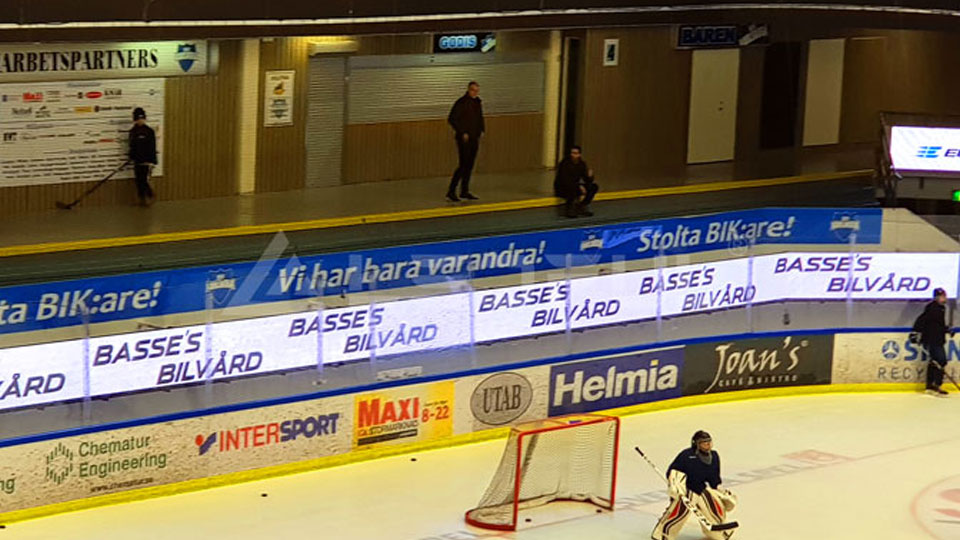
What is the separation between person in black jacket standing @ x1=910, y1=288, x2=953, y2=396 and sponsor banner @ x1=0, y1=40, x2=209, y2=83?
1200 cm

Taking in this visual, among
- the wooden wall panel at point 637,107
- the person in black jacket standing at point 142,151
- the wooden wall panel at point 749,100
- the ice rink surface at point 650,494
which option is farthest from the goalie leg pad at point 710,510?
the wooden wall panel at point 749,100

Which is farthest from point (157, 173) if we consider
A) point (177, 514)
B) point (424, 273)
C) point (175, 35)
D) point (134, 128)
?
point (177, 514)

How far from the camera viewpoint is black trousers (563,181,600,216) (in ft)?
99.5

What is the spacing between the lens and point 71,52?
28641 mm

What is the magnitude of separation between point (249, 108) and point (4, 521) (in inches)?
559

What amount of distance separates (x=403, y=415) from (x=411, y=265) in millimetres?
1752

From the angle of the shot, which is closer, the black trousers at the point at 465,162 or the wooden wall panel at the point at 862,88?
the black trousers at the point at 465,162

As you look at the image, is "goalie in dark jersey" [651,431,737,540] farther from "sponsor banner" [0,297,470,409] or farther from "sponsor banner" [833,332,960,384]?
"sponsor banner" [833,332,960,384]

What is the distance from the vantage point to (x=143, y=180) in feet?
96.6

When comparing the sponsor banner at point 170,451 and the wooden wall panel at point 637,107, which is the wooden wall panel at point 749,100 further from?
the sponsor banner at point 170,451

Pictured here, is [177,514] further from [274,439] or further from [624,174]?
[624,174]

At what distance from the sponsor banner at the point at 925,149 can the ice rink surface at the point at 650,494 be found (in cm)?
1071

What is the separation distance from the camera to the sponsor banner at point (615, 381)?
884 inches

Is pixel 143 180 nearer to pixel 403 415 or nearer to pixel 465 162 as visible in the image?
pixel 465 162
